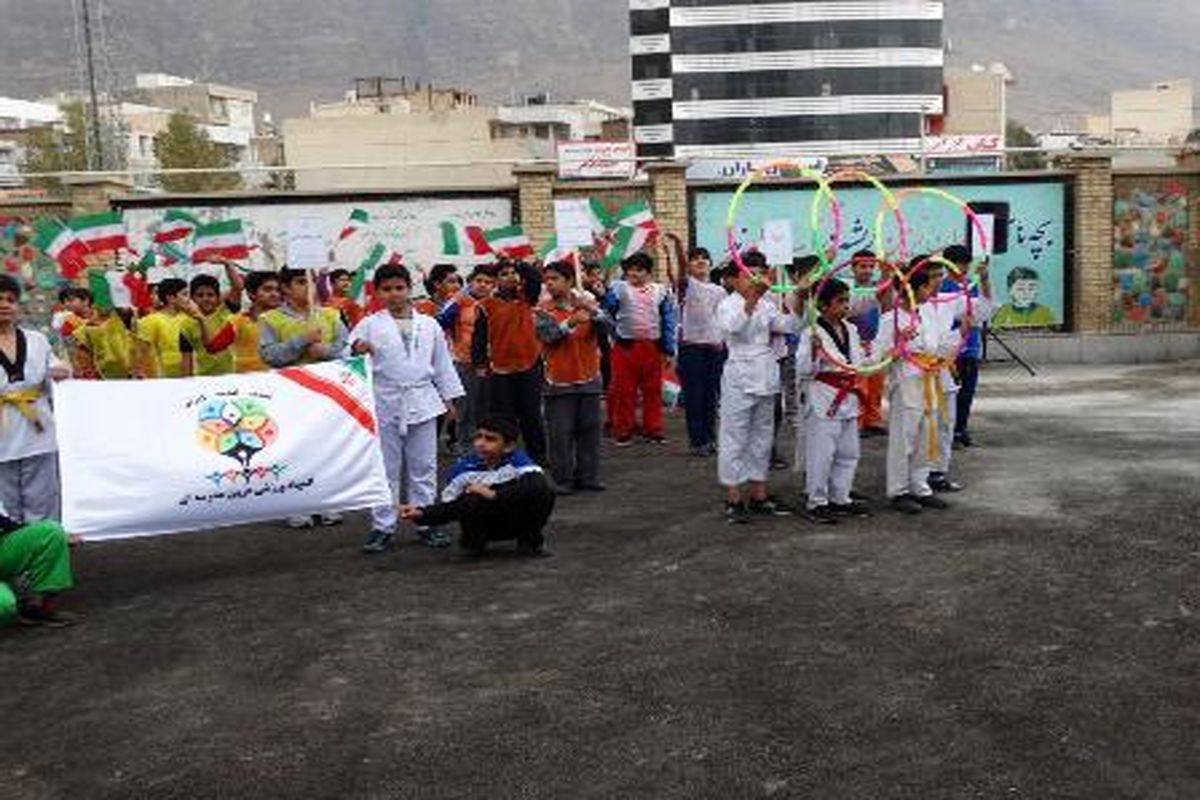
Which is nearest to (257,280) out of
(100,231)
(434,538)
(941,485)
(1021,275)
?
(434,538)

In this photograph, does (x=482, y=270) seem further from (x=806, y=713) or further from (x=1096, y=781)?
(x=1096, y=781)

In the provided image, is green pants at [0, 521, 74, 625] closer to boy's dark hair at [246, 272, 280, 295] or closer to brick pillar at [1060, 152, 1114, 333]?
boy's dark hair at [246, 272, 280, 295]

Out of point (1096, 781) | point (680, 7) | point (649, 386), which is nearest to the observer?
point (1096, 781)

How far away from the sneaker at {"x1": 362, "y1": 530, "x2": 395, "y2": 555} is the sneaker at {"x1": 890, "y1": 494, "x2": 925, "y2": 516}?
336cm

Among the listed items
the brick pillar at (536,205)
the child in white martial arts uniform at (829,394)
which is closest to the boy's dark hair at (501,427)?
the child in white martial arts uniform at (829,394)

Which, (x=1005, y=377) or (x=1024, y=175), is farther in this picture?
(x=1024, y=175)

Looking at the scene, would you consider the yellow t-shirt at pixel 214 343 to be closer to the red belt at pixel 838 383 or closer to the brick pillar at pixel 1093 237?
the red belt at pixel 838 383

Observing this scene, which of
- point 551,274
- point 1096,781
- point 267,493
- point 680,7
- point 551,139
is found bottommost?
point 1096,781

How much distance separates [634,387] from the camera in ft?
40.7

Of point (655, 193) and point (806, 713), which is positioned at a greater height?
point (655, 193)

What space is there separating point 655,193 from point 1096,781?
14.1 meters

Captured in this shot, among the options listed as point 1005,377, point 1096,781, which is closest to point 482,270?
point 1096,781

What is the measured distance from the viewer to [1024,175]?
18.4 metres

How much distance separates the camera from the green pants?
682 cm
